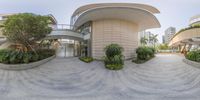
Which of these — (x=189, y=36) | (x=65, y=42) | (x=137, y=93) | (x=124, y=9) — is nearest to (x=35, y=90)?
(x=137, y=93)

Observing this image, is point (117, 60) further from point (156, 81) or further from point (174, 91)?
point (174, 91)

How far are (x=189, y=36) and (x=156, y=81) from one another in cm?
1328

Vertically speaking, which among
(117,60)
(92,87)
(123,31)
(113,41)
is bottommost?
(92,87)

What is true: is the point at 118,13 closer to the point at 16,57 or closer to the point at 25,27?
the point at 25,27

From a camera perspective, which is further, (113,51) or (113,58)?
(113,51)

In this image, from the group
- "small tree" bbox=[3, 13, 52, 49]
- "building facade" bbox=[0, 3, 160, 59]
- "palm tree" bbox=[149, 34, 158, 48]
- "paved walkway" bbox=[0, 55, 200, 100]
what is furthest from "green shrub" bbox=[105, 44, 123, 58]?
"palm tree" bbox=[149, 34, 158, 48]

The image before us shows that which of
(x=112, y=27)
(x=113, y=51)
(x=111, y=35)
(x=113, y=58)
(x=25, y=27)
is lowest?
(x=113, y=58)

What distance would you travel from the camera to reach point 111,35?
1540 cm

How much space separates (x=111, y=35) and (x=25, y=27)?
8043 mm

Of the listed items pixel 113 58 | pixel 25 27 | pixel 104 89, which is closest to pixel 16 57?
pixel 25 27

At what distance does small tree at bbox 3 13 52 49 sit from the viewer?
12.6 m

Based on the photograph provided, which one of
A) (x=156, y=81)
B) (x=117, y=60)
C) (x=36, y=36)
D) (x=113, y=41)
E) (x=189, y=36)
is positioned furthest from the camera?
(x=189, y=36)

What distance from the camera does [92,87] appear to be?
7547mm

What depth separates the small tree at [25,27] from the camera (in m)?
12.6
